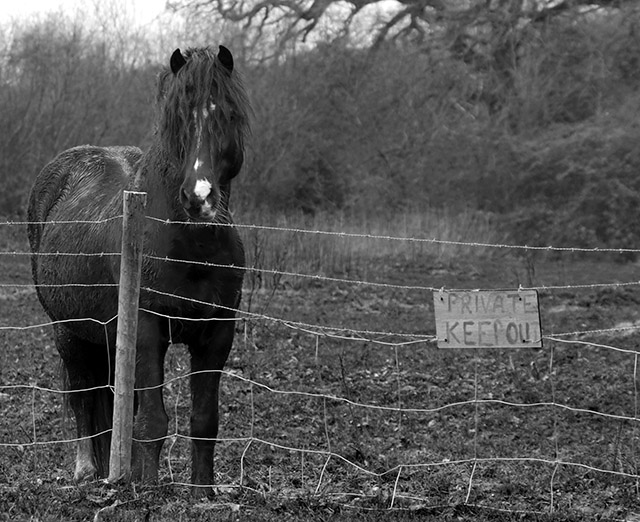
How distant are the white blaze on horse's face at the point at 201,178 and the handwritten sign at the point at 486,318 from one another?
3.77 feet

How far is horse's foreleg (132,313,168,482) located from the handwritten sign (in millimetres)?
1426

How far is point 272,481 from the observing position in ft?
19.4

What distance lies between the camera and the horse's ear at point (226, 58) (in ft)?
17.3

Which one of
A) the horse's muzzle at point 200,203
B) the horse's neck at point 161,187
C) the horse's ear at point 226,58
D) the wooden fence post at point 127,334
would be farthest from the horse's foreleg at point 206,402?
the horse's ear at point 226,58

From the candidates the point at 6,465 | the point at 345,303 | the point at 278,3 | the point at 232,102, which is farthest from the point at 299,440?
the point at 278,3

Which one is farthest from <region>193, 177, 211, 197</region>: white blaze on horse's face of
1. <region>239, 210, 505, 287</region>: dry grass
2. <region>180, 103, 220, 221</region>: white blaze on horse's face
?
<region>239, 210, 505, 287</region>: dry grass

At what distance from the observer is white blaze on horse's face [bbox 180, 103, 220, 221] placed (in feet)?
15.7

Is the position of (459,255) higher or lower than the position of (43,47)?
lower

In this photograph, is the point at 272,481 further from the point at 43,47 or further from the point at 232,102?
the point at 43,47

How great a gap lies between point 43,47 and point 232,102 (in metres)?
23.3

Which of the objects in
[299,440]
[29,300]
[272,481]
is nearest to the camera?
[272,481]

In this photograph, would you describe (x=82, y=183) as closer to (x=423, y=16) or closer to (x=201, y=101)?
(x=201, y=101)

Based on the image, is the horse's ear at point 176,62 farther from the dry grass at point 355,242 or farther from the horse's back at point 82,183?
the dry grass at point 355,242

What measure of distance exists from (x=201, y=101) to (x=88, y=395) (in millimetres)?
2247
